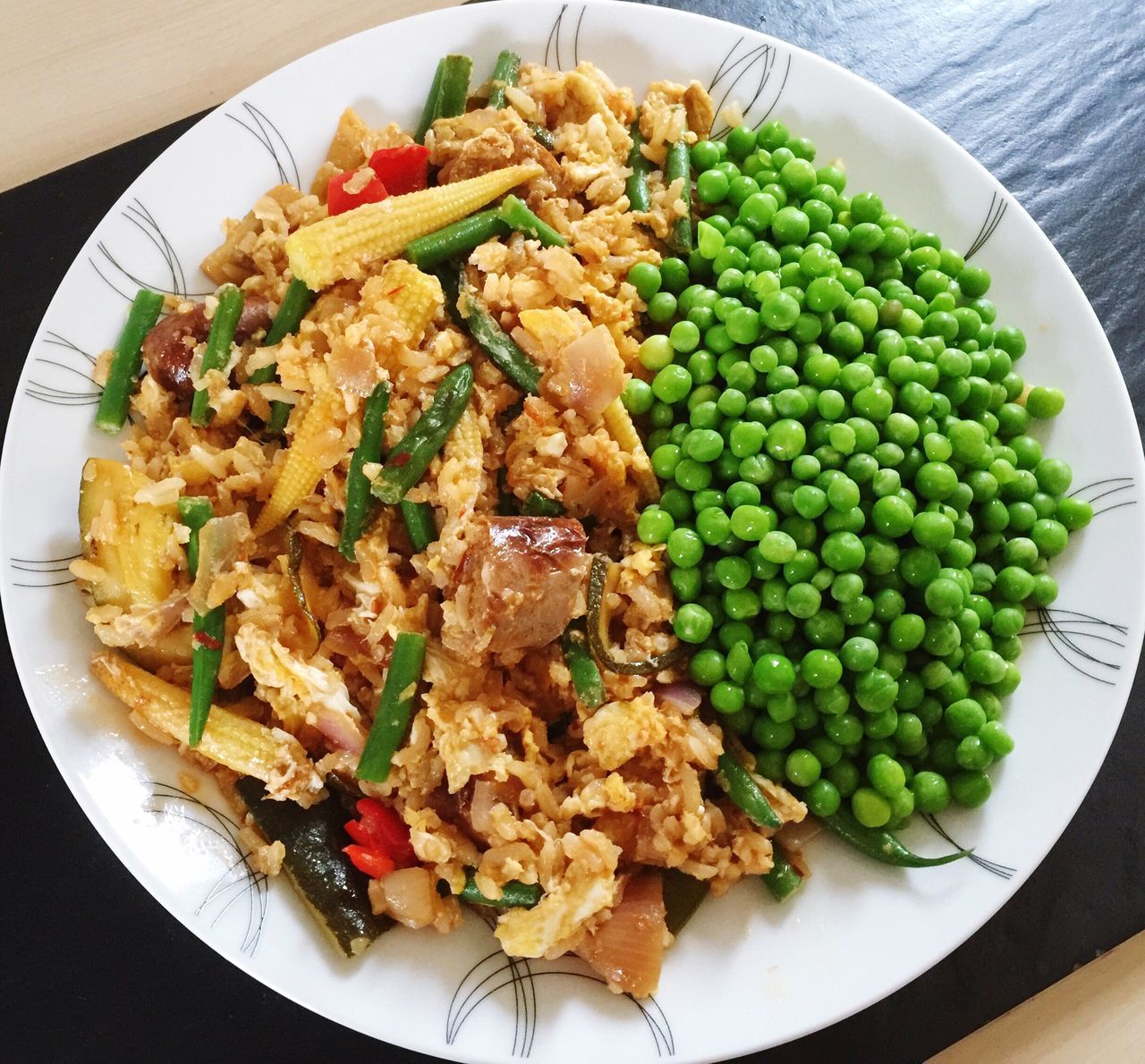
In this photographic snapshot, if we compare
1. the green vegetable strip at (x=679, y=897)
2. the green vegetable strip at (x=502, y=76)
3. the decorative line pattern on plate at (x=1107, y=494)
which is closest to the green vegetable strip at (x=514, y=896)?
the green vegetable strip at (x=679, y=897)

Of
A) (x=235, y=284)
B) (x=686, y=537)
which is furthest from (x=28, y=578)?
(x=686, y=537)

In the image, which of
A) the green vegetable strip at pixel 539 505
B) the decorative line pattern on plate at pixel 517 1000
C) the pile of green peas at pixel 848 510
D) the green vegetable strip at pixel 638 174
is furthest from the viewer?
the green vegetable strip at pixel 638 174

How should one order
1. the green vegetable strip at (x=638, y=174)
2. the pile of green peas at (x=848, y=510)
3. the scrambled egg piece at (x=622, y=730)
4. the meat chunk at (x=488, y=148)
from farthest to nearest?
the green vegetable strip at (x=638, y=174), the meat chunk at (x=488, y=148), the pile of green peas at (x=848, y=510), the scrambled egg piece at (x=622, y=730)

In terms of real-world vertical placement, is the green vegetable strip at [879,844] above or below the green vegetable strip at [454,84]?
below

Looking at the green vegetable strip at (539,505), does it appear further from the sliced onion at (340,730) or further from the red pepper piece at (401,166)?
the red pepper piece at (401,166)

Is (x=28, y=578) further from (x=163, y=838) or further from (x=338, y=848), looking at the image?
(x=338, y=848)

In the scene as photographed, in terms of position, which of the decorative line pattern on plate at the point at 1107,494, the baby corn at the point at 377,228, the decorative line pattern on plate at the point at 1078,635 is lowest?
the decorative line pattern on plate at the point at 1078,635

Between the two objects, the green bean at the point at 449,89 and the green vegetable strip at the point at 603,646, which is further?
the green bean at the point at 449,89
